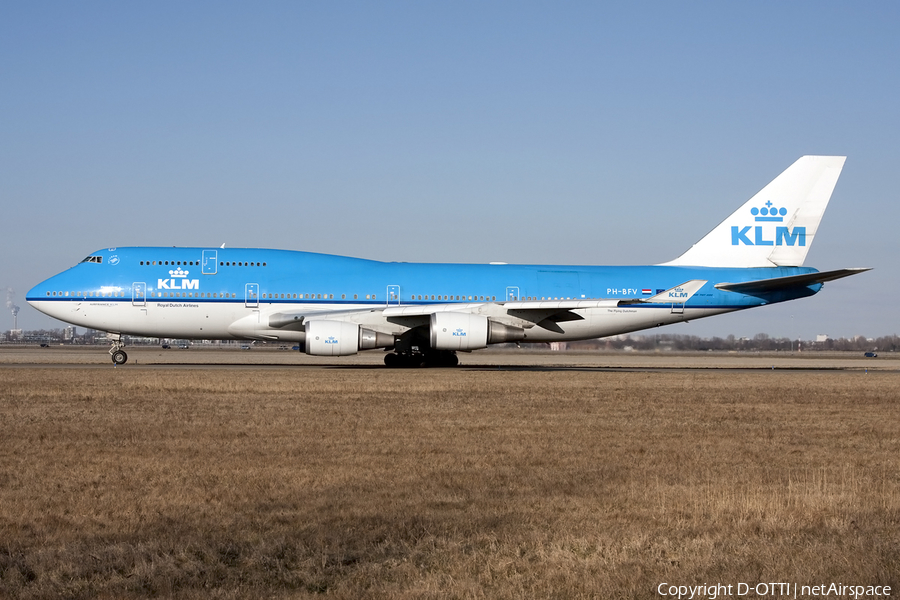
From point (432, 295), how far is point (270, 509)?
79.4 feet

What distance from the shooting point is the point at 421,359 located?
31922 mm

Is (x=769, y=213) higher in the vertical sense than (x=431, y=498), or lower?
higher

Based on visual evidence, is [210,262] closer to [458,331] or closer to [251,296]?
[251,296]

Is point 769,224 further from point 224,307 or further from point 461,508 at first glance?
point 461,508

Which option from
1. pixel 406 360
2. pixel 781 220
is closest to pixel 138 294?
pixel 406 360

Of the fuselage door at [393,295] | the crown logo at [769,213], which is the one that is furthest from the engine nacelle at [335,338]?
the crown logo at [769,213]

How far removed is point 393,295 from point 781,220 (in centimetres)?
1630

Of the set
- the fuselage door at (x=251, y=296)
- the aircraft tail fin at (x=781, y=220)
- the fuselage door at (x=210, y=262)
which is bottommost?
the fuselage door at (x=251, y=296)

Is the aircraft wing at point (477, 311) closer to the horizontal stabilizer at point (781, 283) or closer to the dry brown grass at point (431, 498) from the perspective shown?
the horizontal stabilizer at point (781, 283)

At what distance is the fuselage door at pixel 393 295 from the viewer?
31.2m

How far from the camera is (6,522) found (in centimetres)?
684

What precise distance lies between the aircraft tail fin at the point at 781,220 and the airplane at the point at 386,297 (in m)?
0.11

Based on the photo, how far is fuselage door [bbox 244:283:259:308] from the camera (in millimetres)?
30359

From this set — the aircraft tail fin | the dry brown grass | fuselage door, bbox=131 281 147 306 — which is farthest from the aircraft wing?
the dry brown grass
